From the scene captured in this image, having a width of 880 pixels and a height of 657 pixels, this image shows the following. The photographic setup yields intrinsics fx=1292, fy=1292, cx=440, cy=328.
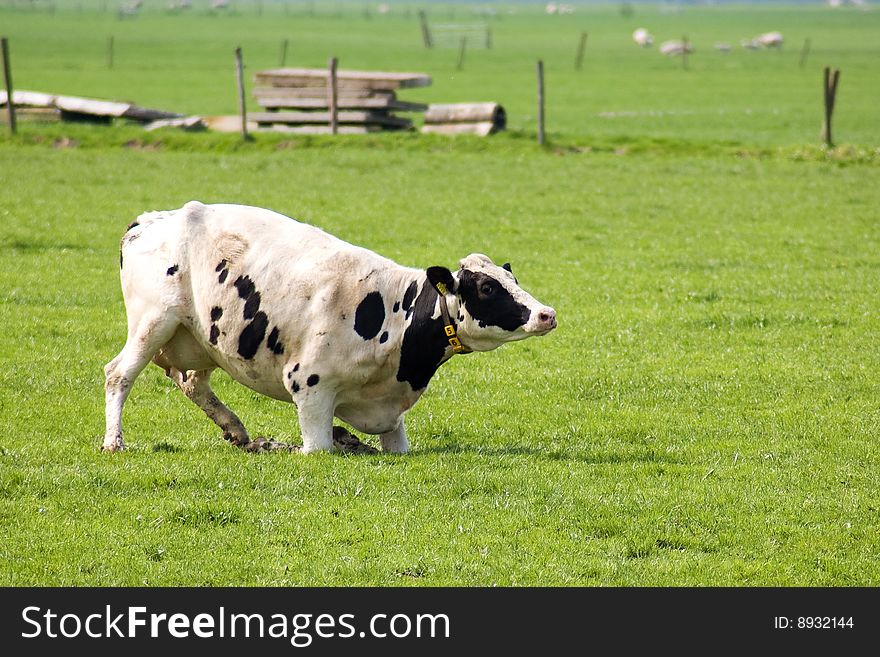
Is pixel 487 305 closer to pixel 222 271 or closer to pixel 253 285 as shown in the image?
pixel 253 285

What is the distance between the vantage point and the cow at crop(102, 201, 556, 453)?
1095 cm

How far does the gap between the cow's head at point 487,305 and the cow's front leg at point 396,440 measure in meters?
1.06

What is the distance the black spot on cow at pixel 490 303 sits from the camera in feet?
34.8

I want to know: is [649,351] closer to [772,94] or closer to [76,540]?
[76,540]

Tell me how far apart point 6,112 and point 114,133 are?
4318mm

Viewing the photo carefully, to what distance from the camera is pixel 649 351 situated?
15.8 metres

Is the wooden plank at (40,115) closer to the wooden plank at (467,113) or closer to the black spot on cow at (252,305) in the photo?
the wooden plank at (467,113)

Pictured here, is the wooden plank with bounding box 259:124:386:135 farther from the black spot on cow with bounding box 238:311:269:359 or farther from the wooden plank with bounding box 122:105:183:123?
the black spot on cow with bounding box 238:311:269:359

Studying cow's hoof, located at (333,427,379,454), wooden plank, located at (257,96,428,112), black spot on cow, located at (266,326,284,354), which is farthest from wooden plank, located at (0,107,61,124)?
cow's hoof, located at (333,427,379,454)

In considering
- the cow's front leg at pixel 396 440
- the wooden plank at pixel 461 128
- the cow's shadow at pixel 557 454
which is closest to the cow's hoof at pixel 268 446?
the cow's front leg at pixel 396 440

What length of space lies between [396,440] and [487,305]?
158 centimetres

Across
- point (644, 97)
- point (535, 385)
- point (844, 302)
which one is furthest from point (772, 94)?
point (535, 385)

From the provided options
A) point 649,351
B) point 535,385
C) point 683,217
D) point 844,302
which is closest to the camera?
point 535,385
